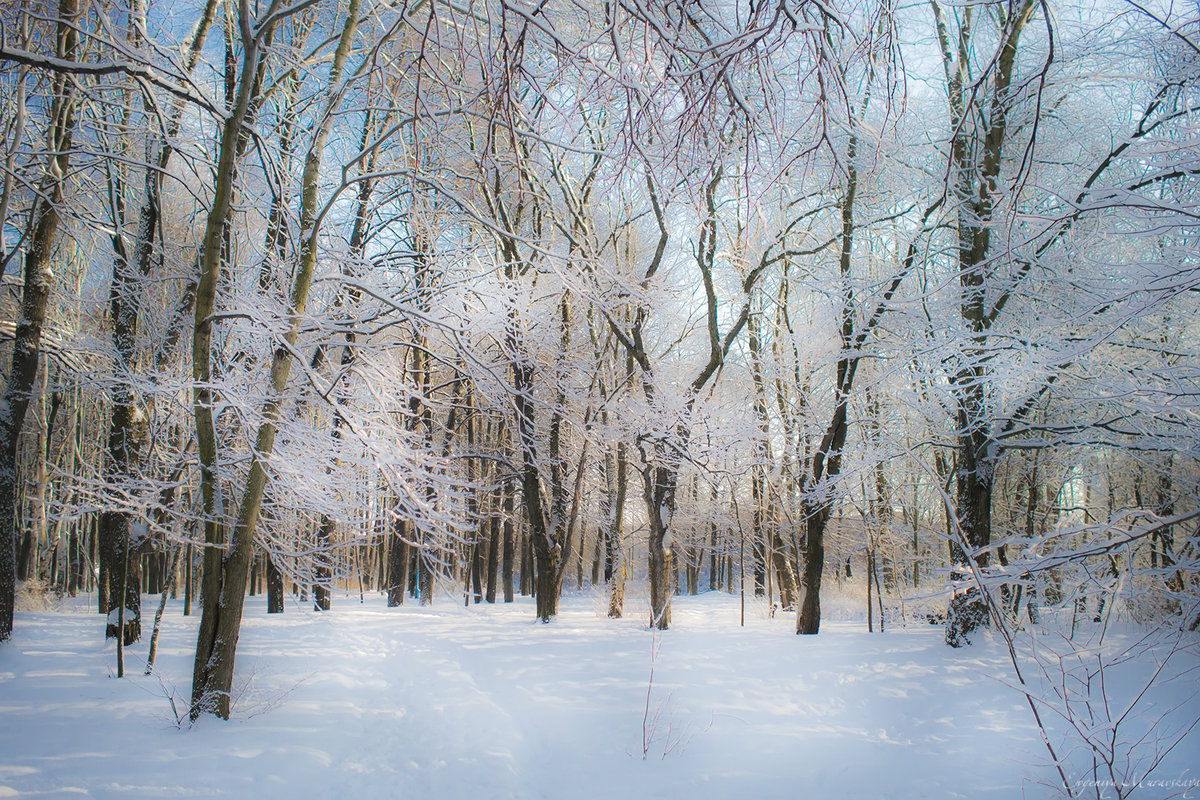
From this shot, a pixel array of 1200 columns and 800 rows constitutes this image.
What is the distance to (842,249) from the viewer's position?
9812 mm

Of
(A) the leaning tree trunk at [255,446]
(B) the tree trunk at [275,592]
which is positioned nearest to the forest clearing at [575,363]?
(A) the leaning tree trunk at [255,446]

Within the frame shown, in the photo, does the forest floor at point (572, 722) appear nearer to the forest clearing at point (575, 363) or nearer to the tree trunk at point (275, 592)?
the forest clearing at point (575, 363)

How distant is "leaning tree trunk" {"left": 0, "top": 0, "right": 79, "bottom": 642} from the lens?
698 centimetres

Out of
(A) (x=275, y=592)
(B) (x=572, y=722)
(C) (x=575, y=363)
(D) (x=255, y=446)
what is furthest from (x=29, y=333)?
(B) (x=572, y=722)

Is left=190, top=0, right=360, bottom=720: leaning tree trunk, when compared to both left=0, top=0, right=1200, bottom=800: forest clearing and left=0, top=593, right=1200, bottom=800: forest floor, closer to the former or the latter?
left=0, top=0, right=1200, bottom=800: forest clearing

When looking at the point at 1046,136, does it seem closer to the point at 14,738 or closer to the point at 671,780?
the point at 671,780

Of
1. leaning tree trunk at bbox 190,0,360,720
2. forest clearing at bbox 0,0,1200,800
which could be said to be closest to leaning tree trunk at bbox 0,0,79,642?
forest clearing at bbox 0,0,1200,800

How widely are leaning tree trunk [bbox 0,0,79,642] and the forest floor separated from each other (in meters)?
1.02

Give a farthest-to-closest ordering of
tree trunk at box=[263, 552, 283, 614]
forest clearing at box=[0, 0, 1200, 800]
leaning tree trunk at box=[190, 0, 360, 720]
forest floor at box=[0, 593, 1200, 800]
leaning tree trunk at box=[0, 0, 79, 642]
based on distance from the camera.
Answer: tree trunk at box=[263, 552, 283, 614] < leaning tree trunk at box=[0, 0, 79, 642] < leaning tree trunk at box=[190, 0, 360, 720] < forest floor at box=[0, 593, 1200, 800] < forest clearing at box=[0, 0, 1200, 800]

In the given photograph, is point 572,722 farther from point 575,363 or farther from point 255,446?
point 575,363

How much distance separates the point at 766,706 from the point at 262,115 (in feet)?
25.4

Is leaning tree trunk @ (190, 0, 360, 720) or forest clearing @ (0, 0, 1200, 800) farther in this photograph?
leaning tree trunk @ (190, 0, 360, 720)

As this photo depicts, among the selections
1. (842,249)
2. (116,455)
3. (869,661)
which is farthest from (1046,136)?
(116,455)

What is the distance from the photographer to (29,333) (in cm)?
737
